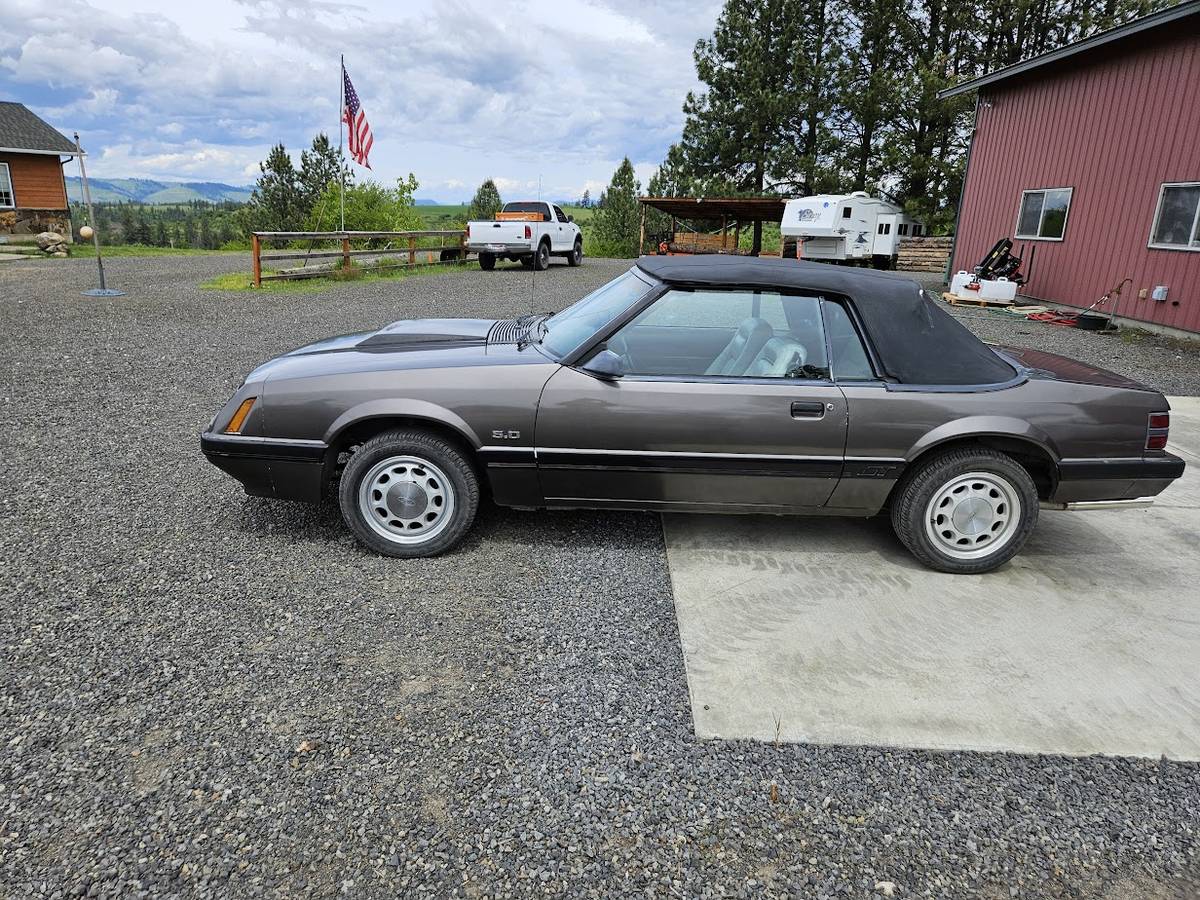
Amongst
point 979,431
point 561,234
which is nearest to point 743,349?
point 979,431

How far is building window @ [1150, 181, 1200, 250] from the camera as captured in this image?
11453 mm

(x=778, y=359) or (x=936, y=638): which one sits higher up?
(x=778, y=359)

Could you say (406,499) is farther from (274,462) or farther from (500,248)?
(500,248)

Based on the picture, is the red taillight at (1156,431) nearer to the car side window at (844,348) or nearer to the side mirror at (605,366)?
the car side window at (844,348)

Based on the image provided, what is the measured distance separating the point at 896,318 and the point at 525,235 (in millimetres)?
18796

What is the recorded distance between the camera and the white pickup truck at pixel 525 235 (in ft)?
70.5

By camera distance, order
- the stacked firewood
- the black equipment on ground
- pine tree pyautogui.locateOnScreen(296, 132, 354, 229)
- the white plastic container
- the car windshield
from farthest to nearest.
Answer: pine tree pyautogui.locateOnScreen(296, 132, 354, 229)
the stacked firewood
the black equipment on ground
the white plastic container
the car windshield

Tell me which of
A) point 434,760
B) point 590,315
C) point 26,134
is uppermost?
point 26,134

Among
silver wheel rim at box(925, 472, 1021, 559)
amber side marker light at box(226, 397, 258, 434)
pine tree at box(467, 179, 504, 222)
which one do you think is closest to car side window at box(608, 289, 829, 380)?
silver wheel rim at box(925, 472, 1021, 559)

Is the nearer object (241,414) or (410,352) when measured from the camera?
(241,414)

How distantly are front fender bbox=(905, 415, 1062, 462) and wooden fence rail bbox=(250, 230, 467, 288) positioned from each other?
47.5 feet

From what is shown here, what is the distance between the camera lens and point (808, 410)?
3.60 meters

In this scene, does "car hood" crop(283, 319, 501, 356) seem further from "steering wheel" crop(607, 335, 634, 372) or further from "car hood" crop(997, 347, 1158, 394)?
"car hood" crop(997, 347, 1158, 394)

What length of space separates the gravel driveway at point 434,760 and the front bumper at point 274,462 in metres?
0.33
